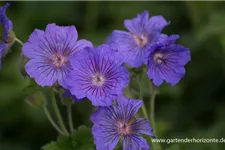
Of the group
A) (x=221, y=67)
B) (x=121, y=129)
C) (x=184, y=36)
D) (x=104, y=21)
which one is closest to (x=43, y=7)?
(x=104, y=21)

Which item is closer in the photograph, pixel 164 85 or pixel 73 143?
pixel 73 143

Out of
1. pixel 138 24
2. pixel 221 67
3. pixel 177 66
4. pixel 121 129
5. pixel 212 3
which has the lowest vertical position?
pixel 121 129

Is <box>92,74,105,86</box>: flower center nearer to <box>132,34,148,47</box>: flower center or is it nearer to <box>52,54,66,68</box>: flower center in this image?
<box>52,54,66,68</box>: flower center

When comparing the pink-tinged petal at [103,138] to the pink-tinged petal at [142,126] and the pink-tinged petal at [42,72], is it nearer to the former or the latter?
the pink-tinged petal at [142,126]

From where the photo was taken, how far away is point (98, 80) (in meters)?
2.04

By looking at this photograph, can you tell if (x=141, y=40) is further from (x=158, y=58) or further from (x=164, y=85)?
(x=164, y=85)

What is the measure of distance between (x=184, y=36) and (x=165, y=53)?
5.01ft

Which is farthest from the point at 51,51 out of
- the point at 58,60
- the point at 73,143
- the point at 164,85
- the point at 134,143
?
the point at 164,85

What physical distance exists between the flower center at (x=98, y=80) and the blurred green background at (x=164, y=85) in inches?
35.9

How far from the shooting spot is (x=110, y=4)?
3.89m

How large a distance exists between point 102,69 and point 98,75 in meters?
0.03

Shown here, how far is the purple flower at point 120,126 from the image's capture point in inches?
77.4

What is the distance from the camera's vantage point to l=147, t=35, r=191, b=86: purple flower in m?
2.11

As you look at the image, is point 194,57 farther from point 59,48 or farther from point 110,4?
point 59,48
